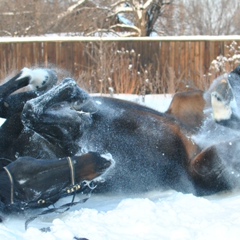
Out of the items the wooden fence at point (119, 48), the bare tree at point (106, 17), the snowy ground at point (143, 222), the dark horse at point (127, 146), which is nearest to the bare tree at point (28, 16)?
the bare tree at point (106, 17)

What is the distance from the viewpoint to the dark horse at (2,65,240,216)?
2.94 metres

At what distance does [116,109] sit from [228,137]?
611 millimetres

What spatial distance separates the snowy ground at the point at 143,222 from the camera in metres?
2.23

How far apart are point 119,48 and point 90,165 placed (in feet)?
34.5

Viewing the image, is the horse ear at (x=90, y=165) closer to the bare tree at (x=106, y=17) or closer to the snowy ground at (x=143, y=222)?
the snowy ground at (x=143, y=222)

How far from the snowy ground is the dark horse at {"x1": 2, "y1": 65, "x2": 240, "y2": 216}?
20cm

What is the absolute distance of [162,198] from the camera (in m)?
2.86

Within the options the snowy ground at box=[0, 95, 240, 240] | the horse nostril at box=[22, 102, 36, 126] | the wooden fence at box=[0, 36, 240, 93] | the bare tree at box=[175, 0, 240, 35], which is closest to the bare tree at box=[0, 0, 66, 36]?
the bare tree at box=[175, 0, 240, 35]

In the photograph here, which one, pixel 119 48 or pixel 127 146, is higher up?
pixel 127 146

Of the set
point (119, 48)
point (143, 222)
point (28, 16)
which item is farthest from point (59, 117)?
point (28, 16)

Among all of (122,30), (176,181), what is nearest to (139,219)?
(176,181)

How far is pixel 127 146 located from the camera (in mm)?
3018

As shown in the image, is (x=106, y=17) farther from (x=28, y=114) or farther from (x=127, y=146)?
(x=28, y=114)

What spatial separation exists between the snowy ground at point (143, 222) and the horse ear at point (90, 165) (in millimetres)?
164
